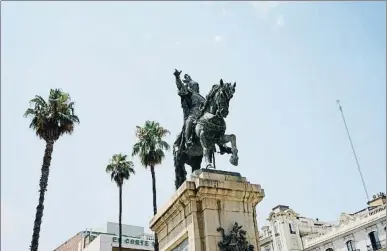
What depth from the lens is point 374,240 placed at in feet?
171

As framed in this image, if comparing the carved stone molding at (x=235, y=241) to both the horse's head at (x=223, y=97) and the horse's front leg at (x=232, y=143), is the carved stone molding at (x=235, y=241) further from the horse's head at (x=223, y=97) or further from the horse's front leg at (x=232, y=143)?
the horse's head at (x=223, y=97)

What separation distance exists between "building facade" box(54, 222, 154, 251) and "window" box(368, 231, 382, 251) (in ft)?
86.3

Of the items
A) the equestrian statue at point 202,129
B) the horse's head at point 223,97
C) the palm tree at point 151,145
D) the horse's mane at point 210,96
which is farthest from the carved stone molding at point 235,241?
the palm tree at point 151,145

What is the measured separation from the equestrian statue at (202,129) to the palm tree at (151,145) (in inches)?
1121

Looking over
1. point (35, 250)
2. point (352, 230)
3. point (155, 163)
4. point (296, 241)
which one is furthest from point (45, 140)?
point (296, 241)

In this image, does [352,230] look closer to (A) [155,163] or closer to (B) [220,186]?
(A) [155,163]

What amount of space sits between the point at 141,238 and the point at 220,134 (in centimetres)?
4296

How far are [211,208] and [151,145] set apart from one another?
32.6m

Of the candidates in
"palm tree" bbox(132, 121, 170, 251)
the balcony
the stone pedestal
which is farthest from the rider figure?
the balcony

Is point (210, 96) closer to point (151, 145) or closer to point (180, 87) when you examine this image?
point (180, 87)

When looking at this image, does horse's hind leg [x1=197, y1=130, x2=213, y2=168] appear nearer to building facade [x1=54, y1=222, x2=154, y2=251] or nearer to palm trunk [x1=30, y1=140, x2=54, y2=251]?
palm trunk [x1=30, y1=140, x2=54, y2=251]

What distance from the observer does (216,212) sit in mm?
8961

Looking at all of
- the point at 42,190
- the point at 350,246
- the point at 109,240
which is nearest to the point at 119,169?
the point at 109,240

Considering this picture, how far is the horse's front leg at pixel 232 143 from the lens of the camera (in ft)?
32.7
